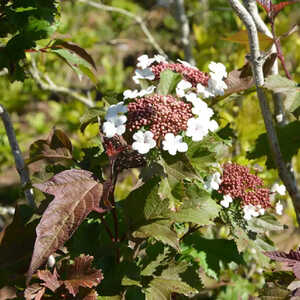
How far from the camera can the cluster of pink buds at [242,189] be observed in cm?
110

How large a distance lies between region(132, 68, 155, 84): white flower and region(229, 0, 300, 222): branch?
0.92 feet

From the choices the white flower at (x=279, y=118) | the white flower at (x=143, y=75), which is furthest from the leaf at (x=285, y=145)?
the white flower at (x=143, y=75)

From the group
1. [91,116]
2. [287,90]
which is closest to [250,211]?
[287,90]

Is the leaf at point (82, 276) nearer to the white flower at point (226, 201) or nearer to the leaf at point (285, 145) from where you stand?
the white flower at point (226, 201)

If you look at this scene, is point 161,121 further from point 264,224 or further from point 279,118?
point 279,118

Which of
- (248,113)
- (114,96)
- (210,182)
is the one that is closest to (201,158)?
(210,182)

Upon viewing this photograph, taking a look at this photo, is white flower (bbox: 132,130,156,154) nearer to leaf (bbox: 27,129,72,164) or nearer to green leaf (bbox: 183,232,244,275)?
leaf (bbox: 27,129,72,164)

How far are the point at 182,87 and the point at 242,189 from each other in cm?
33

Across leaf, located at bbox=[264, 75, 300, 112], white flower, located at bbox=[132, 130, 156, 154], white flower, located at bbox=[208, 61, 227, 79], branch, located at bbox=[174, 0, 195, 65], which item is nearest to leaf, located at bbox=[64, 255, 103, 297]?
white flower, located at bbox=[132, 130, 156, 154]

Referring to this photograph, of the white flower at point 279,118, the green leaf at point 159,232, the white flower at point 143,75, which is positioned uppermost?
the white flower at point 143,75

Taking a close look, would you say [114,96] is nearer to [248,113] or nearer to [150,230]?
[150,230]

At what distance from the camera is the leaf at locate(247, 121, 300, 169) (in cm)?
141

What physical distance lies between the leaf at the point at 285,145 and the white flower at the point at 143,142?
2.10 ft

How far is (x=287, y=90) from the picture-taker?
46.9 inches
